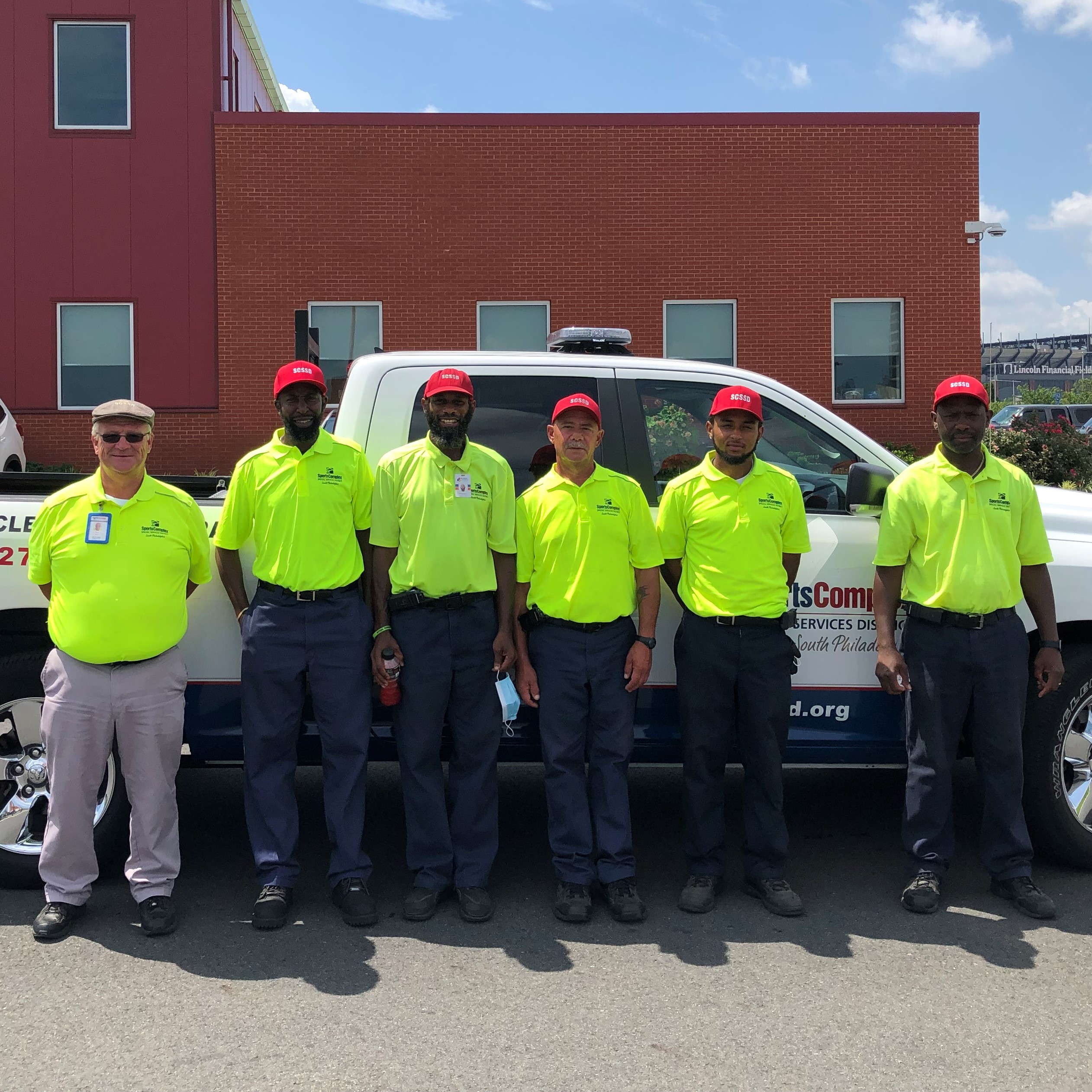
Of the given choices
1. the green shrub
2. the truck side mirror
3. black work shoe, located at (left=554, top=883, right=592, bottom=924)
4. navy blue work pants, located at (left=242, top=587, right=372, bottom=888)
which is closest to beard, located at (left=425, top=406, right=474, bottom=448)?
navy blue work pants, located at (left=242, top=587, right=372, bottom=888)

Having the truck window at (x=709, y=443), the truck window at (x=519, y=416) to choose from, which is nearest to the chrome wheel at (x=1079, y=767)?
the truck window at (x=709, y=443)

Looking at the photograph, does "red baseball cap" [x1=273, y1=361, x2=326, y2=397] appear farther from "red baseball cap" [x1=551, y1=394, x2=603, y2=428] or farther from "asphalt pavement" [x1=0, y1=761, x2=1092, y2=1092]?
"asphalt pavement" [x1=0, y1=761, x2=1092, y2=1092]

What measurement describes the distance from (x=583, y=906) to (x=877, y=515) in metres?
1.92

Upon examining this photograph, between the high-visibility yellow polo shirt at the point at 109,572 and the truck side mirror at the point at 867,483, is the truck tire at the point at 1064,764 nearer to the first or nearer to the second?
the truck side mirror at the point at 867,483

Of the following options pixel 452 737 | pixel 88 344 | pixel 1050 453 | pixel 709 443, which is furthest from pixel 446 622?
pixel 1050 453

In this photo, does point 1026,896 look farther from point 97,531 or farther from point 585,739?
point 97,531

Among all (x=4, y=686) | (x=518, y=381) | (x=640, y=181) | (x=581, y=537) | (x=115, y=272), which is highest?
(x=640, y=181)

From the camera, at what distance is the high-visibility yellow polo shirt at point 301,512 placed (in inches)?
169

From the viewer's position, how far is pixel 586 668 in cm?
437

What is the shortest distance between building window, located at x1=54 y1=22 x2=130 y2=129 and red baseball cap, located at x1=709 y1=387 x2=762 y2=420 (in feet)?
49.8

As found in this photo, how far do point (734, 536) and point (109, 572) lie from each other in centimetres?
226

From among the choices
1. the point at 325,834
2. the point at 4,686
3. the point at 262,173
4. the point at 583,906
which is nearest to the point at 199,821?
the point at 325,834

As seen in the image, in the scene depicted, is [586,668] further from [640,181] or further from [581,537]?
[640,181]

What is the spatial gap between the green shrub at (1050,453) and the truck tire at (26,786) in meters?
15.6
